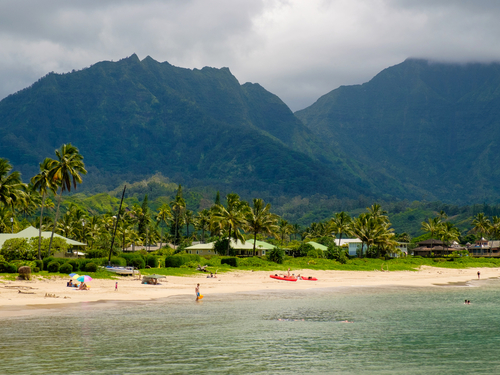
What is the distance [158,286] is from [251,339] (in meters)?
27.1

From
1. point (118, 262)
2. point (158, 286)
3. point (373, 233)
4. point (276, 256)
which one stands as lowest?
point (158, 286)

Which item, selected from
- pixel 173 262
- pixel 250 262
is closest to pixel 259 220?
pixel 250 262

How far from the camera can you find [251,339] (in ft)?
99.5

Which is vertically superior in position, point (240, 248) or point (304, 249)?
point (240, 248)

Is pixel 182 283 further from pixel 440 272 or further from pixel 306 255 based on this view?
pixel 440 272

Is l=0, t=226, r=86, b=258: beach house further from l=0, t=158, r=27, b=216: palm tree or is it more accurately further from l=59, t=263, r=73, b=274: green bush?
l=59, t=263, r=73, b=274: green bush

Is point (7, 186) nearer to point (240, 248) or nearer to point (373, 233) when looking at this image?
point (240, 248)

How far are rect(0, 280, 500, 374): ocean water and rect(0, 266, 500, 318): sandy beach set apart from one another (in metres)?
3.20

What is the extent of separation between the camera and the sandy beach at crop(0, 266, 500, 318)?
4231 centimetres

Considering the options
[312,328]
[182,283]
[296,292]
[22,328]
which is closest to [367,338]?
[312,328]

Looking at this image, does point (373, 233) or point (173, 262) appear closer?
point (173, 262)

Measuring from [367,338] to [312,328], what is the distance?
437cm

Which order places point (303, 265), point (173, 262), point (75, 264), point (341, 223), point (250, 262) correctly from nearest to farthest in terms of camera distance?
1. point (75, 264)
2. point (173, 262)
3. point (250, 262)
4. point (303, 265)
5. point (341, 223)

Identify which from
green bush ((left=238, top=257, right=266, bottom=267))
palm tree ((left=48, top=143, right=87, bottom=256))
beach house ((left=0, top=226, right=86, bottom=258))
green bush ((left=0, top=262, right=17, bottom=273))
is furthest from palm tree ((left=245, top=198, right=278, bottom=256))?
green bush ((left=0, top=262, right=17, bottom=273))
